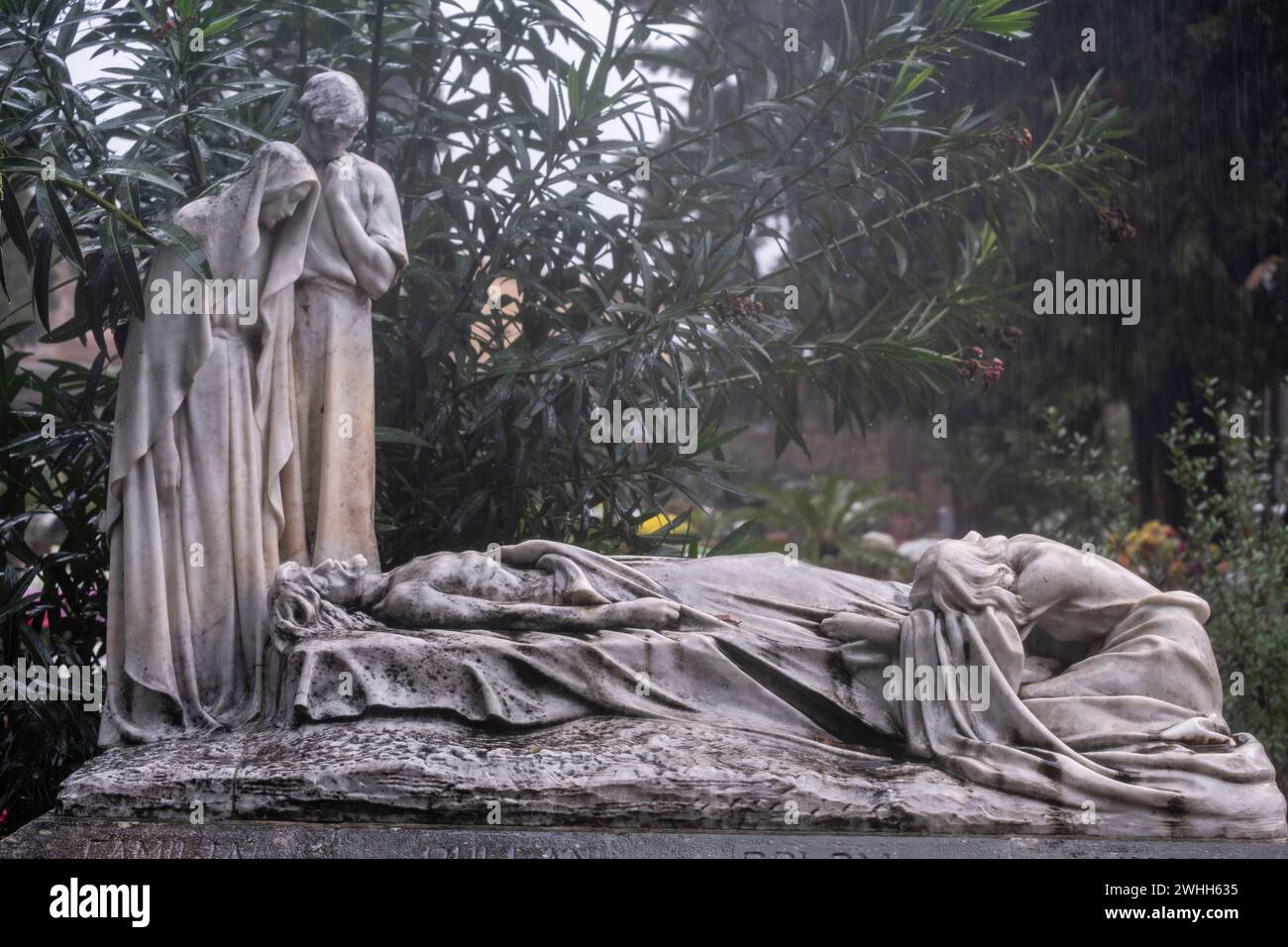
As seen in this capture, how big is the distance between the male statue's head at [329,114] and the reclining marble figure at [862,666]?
56.4 inches

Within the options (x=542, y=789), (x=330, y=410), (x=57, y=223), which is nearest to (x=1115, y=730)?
(x=542, y=789)

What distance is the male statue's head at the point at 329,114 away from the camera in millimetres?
4785

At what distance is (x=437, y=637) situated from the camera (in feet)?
14.5

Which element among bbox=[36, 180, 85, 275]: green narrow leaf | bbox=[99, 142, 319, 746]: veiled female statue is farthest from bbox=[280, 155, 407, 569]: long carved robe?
bbox=[36, 180, 85, 275]: green narrow leaf

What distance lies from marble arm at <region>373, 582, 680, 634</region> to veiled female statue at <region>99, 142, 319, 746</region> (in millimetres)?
464

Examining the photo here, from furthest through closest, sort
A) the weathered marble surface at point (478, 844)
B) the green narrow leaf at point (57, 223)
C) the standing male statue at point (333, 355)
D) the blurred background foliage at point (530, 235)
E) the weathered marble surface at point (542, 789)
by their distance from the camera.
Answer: the blurred background foliage at point (530, 235) < the standing male statue at point (333, 355) < the green narrow leaf at point (57, 223) < the weathered marble surface at point (542, 789) < the weathered marble surface at point (478, 844)

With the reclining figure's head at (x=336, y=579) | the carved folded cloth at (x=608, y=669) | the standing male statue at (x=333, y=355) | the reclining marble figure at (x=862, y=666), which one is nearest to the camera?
the reclining marble figure at (x=862, y=666)

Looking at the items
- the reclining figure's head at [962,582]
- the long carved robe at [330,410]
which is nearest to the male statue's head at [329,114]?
the long carved robe at [330,410]

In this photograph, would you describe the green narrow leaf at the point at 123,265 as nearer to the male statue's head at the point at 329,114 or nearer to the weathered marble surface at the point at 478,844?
the male statue's head at the point at 329,114

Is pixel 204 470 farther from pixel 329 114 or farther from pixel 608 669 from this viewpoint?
pixel 608 669

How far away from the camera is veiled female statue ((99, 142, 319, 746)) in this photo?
446 centimetres

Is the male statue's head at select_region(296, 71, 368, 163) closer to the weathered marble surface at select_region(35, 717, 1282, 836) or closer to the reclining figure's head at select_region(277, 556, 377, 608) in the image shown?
the reclining figure's head at select_region(277, 556, 377, 608)

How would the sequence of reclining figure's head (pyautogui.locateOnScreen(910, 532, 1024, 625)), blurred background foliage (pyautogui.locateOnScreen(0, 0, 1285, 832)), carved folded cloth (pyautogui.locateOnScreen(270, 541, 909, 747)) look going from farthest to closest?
blurred background foliage (pyautogui.locateOnScreen(0, 0, 1285, 832)) → reclining figure's head (pyautogui.locateOnScreen(910, 532, 1024, 625)) → carved folded cloth (pyautogui.locateOnScreen(270, 541, 909, 747))
